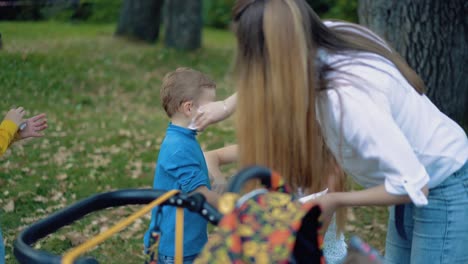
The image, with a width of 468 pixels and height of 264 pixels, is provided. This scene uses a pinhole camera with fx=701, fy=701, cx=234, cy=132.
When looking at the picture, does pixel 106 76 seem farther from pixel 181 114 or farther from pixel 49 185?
pixel 181 114

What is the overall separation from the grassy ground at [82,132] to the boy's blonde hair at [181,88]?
1797 mm

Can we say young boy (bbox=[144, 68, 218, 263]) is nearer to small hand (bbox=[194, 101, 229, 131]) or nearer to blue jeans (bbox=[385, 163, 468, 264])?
small hand (bbox=[194, 101, 229, 131])

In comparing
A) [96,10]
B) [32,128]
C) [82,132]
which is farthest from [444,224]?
[96,10]

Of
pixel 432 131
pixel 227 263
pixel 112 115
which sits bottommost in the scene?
pixel 112 115

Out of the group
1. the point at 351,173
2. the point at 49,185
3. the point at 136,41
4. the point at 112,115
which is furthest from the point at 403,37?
the point at 136,41

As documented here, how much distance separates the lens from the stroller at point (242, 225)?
1820mm

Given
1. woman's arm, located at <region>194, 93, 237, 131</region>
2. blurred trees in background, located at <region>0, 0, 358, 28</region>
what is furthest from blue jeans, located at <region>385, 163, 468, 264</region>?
blurred trees in background, located at <region>0, 0, 358, 28</region>

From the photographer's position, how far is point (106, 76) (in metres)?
10.2

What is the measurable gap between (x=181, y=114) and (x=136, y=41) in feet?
34.9

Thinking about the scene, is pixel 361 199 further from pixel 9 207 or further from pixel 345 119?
pixel 9 207

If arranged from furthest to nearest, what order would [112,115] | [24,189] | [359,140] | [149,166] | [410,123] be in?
[112,115]
[149,166]
[24,189]
[410,123]
[359,140]

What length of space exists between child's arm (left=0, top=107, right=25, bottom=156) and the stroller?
1.01m

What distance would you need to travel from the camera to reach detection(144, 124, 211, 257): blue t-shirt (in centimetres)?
294

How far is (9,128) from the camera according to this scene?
3148mm
